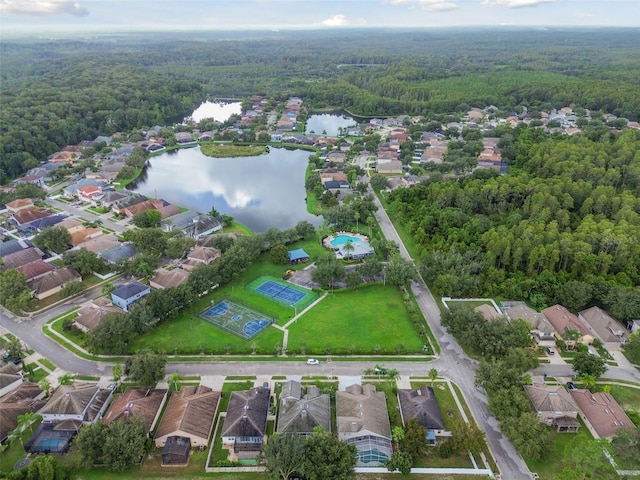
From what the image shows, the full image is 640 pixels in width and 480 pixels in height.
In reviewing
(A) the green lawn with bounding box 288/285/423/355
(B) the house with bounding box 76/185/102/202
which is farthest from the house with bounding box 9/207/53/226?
(A) the green lawn with bounding box 288/285/423/355

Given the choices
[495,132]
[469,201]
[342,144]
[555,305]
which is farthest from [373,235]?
[495,132]

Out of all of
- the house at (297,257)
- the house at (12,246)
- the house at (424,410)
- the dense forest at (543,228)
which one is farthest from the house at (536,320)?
the house at (12,246)

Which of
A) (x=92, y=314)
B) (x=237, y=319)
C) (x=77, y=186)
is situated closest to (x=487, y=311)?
(x=237, y=319)

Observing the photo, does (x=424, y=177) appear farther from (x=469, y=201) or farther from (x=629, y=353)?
(x=629, y=353)

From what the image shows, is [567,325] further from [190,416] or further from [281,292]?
[190,416]

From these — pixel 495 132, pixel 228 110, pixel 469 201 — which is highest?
pixel 469 201
